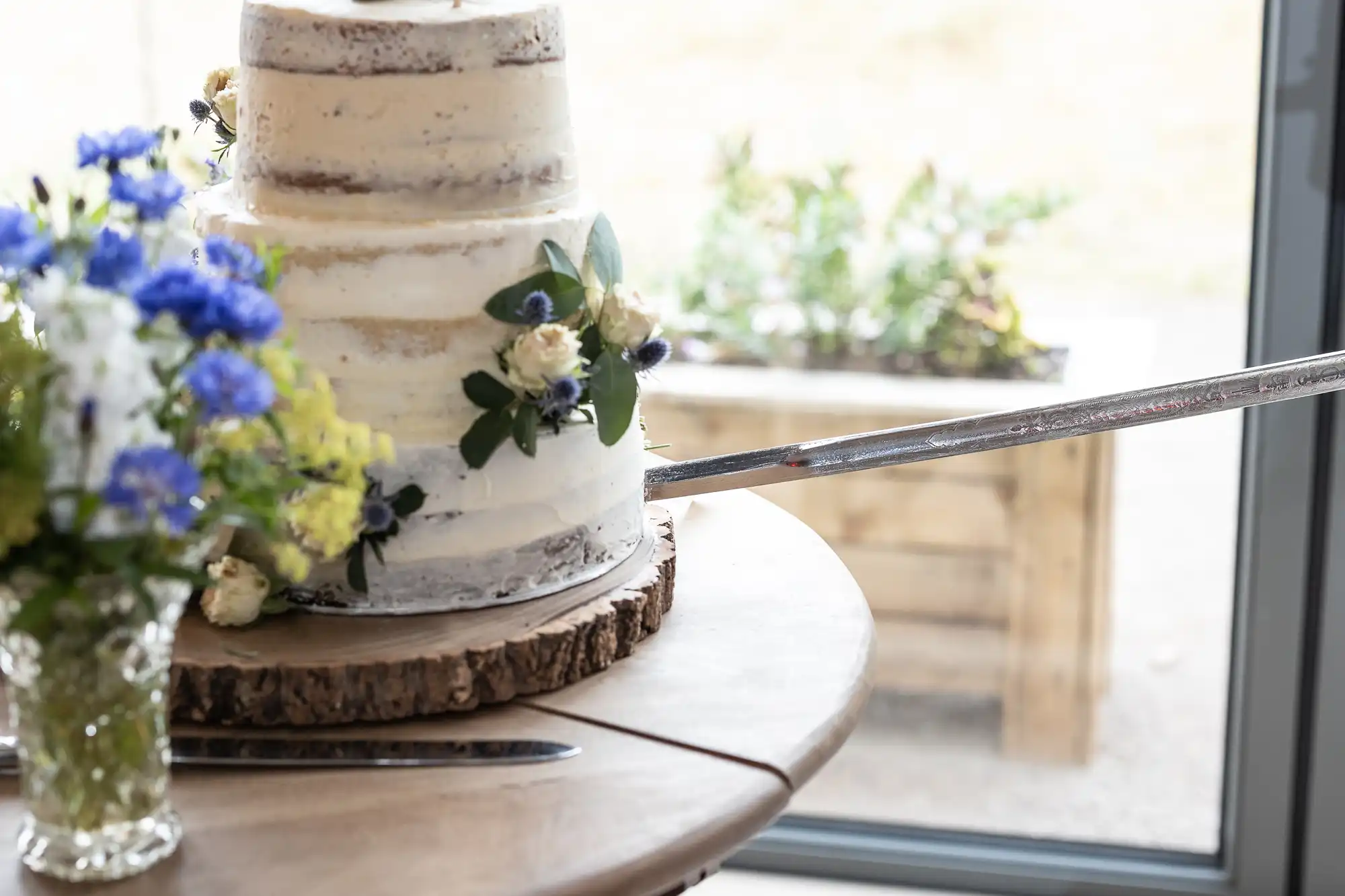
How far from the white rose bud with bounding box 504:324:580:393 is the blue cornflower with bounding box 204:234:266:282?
0.66ft

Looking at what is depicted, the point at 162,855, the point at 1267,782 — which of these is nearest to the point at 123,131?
the point at 162,855

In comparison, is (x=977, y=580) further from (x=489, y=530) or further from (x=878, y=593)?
(x=489, y=530)

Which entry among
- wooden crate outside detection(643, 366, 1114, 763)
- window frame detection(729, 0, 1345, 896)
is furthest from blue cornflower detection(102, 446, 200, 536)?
window frame detection(729, 0, 1345, 896)

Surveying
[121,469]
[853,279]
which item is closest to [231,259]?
[121,469]

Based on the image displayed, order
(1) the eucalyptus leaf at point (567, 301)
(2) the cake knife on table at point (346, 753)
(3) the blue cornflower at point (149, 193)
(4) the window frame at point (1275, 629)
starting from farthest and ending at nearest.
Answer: (4) the window frame at point (1275, 629)
(1) the eucalyptus leaf at point (567, 301)
(2) the cake knife on table at point (346, 753)
(3) the blue cornflower at point (149, 193)

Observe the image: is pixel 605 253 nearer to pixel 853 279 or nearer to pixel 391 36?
pixel 391 36

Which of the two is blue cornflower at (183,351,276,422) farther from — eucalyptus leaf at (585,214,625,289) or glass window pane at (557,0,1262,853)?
glass window pane at (557,0,1262,853)

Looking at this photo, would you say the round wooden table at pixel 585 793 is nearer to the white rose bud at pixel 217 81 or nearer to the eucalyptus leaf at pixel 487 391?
the eucalyptus leaf at pixel 487 391

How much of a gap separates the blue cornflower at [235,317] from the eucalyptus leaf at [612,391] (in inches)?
12.4

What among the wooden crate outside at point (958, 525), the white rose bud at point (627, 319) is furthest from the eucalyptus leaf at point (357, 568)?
the wooden crate outside at point (958, 525)

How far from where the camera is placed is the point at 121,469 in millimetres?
639

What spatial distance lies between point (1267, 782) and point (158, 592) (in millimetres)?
1646

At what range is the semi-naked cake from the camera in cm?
93

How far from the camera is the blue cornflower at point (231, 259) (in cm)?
76
